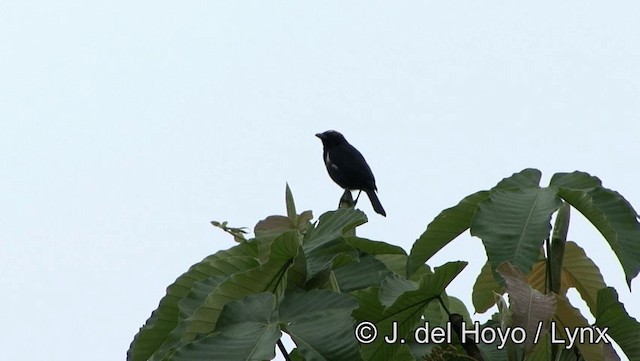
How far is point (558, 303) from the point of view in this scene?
2365mm

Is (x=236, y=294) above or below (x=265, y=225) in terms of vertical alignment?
below

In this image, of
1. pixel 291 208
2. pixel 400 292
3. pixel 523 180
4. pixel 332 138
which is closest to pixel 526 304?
pixel 400 292

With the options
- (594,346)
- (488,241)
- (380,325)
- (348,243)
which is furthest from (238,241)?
(594,346)

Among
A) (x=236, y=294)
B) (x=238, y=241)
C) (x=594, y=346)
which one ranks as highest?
(x=238, y=241)

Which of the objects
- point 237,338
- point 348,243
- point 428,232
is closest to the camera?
point 237,338

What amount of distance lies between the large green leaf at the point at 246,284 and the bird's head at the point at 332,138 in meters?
7.04

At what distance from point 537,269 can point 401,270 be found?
1.13ft

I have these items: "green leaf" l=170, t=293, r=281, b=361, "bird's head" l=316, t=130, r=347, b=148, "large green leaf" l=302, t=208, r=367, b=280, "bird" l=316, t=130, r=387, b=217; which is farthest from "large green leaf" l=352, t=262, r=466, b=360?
"bird's head" l=316, t=130, r=347, b=148

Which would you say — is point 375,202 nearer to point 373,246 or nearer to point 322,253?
point 373,246

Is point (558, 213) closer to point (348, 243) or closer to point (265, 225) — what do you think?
point (348, 243)

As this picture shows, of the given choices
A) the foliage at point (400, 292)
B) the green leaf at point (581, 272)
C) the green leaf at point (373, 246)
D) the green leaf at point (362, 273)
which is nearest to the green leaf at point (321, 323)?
the foliage at point (400, 292)

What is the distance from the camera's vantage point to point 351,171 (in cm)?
881

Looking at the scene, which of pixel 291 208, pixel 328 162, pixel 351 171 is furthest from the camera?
pixel 328 162

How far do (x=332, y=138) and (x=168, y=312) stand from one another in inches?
274
